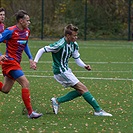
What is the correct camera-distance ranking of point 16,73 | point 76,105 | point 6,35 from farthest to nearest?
1. point 76,105
2. point 6,35
3. point 16,73

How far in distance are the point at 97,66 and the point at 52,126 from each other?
1157 cm

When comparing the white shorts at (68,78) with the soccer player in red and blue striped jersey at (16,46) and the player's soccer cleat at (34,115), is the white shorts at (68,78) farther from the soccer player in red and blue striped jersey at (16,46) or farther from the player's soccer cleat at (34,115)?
the player's soccer cleat at (34,115)

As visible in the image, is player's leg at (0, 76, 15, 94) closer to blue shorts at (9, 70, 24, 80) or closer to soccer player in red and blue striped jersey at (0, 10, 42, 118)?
soccer player in red and blue striped jersey at (0, 10, 42, 118)

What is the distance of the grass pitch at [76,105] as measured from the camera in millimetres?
9133

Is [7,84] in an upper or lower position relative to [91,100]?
upper

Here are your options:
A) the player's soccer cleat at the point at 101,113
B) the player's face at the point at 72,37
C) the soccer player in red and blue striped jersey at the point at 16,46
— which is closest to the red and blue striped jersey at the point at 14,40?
the soccer player in red and blue striped jersey at the point at 16,46

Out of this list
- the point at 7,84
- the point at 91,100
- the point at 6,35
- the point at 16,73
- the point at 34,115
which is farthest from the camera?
the point at 7,84

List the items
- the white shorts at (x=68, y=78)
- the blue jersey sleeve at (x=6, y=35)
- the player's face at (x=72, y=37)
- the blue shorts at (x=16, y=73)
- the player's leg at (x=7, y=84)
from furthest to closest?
1. the player's leg at (x=7, y=84)
2. the white shorts at (x=68, y=78)
3. the player's face at (x=72, y=37)
4. the blue jersey sleeve at (x=6, y=35)
5. the blue shorts at (x=16, y=73)

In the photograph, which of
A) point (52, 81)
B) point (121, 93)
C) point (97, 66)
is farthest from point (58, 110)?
point (97, 66)

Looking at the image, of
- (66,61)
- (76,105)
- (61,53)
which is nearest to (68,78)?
(66,61)

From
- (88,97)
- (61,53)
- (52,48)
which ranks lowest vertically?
(88,97)

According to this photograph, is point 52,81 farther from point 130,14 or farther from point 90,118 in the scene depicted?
point 130,14

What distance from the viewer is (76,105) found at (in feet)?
38.4

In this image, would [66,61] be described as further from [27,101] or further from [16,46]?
[27,101]
